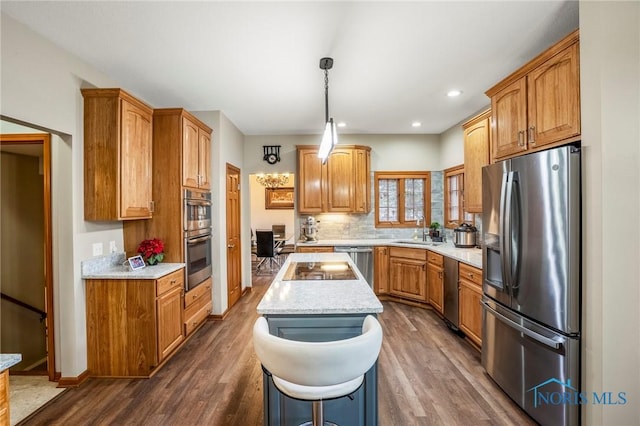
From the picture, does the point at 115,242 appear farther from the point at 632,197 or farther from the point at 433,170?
the point at 433,170

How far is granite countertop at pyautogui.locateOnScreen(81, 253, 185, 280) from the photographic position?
2.55 meters

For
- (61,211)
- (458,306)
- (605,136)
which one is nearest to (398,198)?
(458,306)

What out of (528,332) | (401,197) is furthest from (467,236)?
(528,332)

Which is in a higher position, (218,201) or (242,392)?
(218,201)

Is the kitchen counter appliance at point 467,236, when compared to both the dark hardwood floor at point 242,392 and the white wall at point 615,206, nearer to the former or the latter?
the dark hardwood floor at point 242,392

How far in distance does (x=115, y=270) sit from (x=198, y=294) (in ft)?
3.14

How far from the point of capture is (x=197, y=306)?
345 cm

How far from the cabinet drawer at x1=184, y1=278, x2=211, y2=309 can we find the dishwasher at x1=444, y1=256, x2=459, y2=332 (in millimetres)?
2980

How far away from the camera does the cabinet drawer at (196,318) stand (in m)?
3.19

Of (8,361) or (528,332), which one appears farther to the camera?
(528,332)

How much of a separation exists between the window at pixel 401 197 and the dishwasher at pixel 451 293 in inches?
65.1

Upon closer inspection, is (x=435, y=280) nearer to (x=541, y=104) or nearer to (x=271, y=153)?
(x=541, y=104)

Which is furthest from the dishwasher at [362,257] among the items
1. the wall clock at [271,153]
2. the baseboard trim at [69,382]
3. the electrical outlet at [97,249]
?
the baseboard trim at [69,382]

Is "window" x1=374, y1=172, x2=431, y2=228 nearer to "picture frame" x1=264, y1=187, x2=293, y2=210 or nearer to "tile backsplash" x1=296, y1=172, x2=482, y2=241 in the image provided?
"tile backsplash" x1=296, y1=172, x2=482, y2=241
